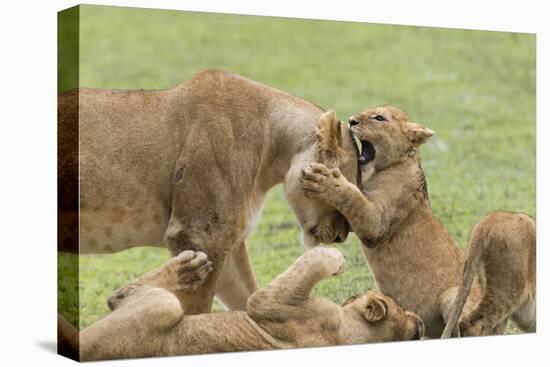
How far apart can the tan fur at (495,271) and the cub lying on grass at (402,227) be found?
0.06m

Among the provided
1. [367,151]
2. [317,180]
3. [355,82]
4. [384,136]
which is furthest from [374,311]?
[355,82]

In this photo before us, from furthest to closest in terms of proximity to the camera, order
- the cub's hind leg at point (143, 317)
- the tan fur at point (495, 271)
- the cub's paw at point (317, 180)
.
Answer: the tan fur at point (495, 271)
the cub's paw at point (317, 180)
the cub's hind leg at point (143, 317)

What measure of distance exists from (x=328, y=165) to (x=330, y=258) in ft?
2.30

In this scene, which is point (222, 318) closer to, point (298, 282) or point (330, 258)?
point (298, 282)

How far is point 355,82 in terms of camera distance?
1462 cm

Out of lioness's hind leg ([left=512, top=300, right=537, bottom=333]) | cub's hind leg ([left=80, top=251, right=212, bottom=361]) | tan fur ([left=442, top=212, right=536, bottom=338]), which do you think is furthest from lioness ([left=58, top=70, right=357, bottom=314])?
lioness's hind leg ([left=512, top=300, right=537, bottom=333])

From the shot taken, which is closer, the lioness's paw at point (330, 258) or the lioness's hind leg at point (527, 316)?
the lioness's paw at point (330, 258)

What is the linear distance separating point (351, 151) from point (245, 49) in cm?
753

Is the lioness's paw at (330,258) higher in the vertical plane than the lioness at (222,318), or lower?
higher

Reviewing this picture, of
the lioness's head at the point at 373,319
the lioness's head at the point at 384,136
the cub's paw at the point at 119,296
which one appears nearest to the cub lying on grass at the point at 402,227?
the lioness's head at the point at 384,136

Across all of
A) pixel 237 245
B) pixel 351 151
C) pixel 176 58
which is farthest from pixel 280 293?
pixel 176 58

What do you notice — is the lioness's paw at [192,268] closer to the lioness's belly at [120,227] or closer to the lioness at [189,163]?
the lioness at [189,163]

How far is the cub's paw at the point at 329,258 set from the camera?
25.2 feet

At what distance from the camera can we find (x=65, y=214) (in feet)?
25.0
